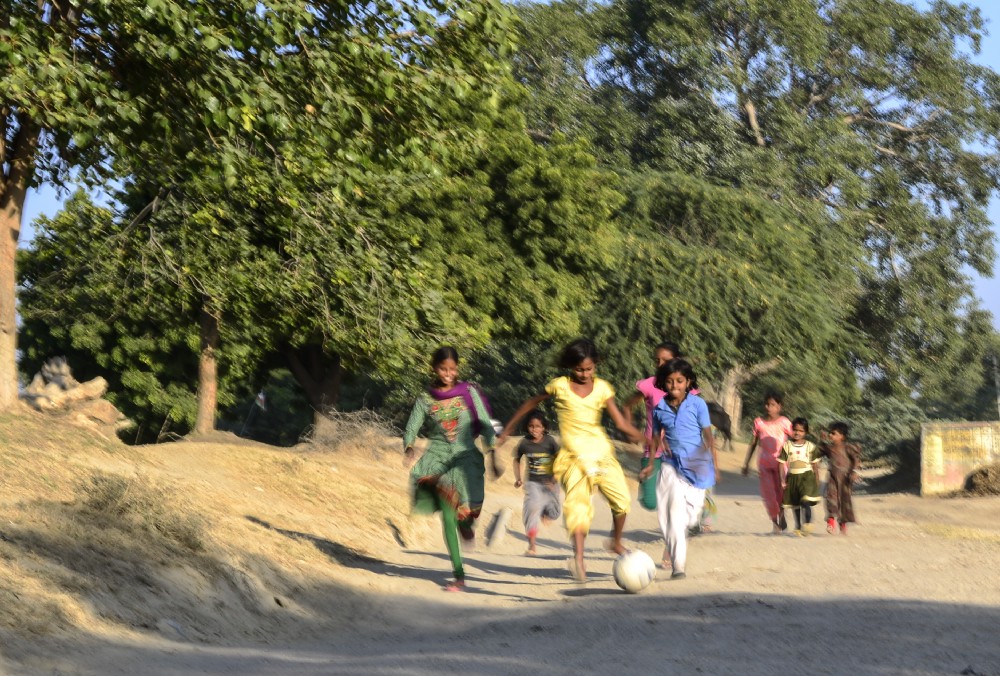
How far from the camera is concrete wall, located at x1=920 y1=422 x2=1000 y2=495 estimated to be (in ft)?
78.5

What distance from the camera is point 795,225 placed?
34.7 metres

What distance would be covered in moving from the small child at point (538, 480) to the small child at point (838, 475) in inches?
137

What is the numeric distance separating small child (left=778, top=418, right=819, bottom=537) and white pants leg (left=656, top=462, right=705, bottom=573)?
14.6 ft

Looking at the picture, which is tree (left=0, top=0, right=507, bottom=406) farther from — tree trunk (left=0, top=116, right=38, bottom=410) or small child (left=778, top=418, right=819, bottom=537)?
small child (left=778, top=418, right=819, bottom=537)

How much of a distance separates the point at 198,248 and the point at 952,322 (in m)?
31.5

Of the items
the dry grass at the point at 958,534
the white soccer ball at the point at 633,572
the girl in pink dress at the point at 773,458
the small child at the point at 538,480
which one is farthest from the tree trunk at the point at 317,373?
the white soccer ball at the point at 633,572

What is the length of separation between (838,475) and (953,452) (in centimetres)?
1002

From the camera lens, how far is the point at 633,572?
9.30m

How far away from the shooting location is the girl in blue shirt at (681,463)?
33.4 ft

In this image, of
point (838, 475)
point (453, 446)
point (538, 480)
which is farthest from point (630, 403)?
point (838, 475)

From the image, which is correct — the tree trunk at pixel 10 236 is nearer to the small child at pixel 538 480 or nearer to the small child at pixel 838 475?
the small child at pixel 538 480

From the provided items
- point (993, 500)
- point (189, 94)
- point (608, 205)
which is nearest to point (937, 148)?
point (608, 205)

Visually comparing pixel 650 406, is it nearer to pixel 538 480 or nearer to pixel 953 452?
pixel 538 480

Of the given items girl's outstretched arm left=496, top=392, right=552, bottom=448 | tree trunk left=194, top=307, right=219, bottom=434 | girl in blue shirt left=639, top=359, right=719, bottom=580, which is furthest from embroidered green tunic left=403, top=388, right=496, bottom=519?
tree trunk left=194, top=307, right=219, bottom=434
